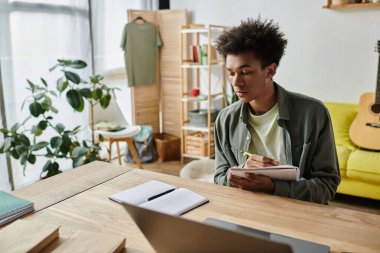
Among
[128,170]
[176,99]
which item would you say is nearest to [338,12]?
[176,99]

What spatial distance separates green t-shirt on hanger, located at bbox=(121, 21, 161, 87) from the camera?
4020mm

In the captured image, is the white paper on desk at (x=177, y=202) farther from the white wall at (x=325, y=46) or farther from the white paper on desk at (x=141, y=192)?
the white wall at (x=325, y=46)

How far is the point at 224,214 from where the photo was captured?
3.45ft

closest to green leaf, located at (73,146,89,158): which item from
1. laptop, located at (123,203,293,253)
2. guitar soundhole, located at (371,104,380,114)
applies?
laptop, located at (123,203,293,253)

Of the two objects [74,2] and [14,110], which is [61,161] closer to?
[14,110]

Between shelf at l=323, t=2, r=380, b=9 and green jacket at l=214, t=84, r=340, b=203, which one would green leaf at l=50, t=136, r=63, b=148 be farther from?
shelf at l=323, t=2, r=380, b=9

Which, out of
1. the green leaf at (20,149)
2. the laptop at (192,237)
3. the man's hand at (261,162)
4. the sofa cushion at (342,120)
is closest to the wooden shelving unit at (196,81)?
the sofa cushion at (342,120)

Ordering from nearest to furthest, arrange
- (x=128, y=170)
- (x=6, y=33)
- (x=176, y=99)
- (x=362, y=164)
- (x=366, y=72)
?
(x=128, y=170) → (x=362, y=164) → (x=6, y=33) → (x=366, y=72) → (x=176, y=99)

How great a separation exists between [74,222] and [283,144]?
0.86 metres

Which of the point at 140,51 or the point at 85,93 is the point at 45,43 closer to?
the point at 85,93

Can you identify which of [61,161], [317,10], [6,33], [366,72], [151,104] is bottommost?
[61,161]

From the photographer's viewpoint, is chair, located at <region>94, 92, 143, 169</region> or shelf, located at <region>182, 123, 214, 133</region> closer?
chair, located at <region>94, 92, 143, 169</region>

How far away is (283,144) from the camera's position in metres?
1.49

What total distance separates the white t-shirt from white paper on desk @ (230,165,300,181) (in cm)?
27
